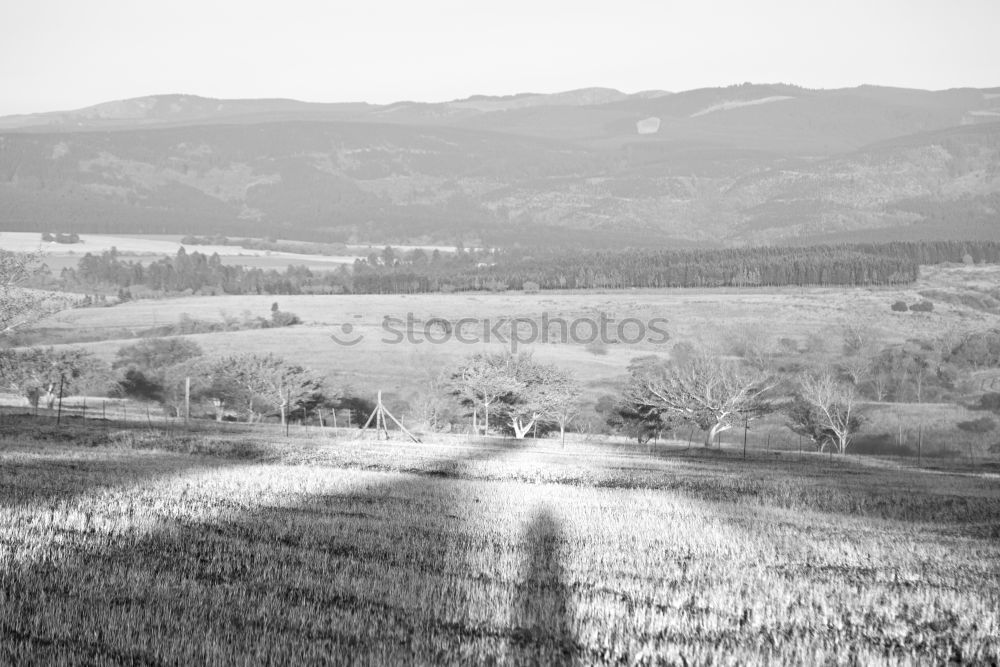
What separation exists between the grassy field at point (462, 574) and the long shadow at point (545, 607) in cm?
4

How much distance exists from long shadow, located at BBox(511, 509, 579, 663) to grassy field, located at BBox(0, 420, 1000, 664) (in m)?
0.04

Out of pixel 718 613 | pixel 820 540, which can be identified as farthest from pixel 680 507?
pixel 718 613

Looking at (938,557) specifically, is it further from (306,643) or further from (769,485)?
(769,485)

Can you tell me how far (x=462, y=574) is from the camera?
12.2 meters

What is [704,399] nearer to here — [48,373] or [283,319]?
[48,373]

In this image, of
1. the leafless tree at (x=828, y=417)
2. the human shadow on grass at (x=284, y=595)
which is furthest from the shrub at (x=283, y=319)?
the human shadow on grass at (x=284, y=595)

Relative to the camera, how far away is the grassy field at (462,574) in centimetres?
918

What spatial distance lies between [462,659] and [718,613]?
3285 millimetres

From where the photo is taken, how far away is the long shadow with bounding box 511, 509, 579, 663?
9.37 metres

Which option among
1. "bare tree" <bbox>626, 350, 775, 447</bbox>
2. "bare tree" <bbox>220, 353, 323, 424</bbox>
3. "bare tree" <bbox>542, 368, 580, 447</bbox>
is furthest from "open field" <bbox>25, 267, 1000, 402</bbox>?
"bare tree" <bbox>626, 350, 775, 447</bbox>

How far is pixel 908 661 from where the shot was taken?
940 cm

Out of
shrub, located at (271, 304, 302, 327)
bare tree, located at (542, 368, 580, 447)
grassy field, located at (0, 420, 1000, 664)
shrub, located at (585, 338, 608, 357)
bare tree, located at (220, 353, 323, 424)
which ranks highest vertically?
grassy field, located at (0, 420, 1000, 664)

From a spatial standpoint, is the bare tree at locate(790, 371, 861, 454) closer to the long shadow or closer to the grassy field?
the grassy field

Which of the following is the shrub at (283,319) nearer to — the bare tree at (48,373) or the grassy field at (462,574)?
the bare tree at (48,373)
